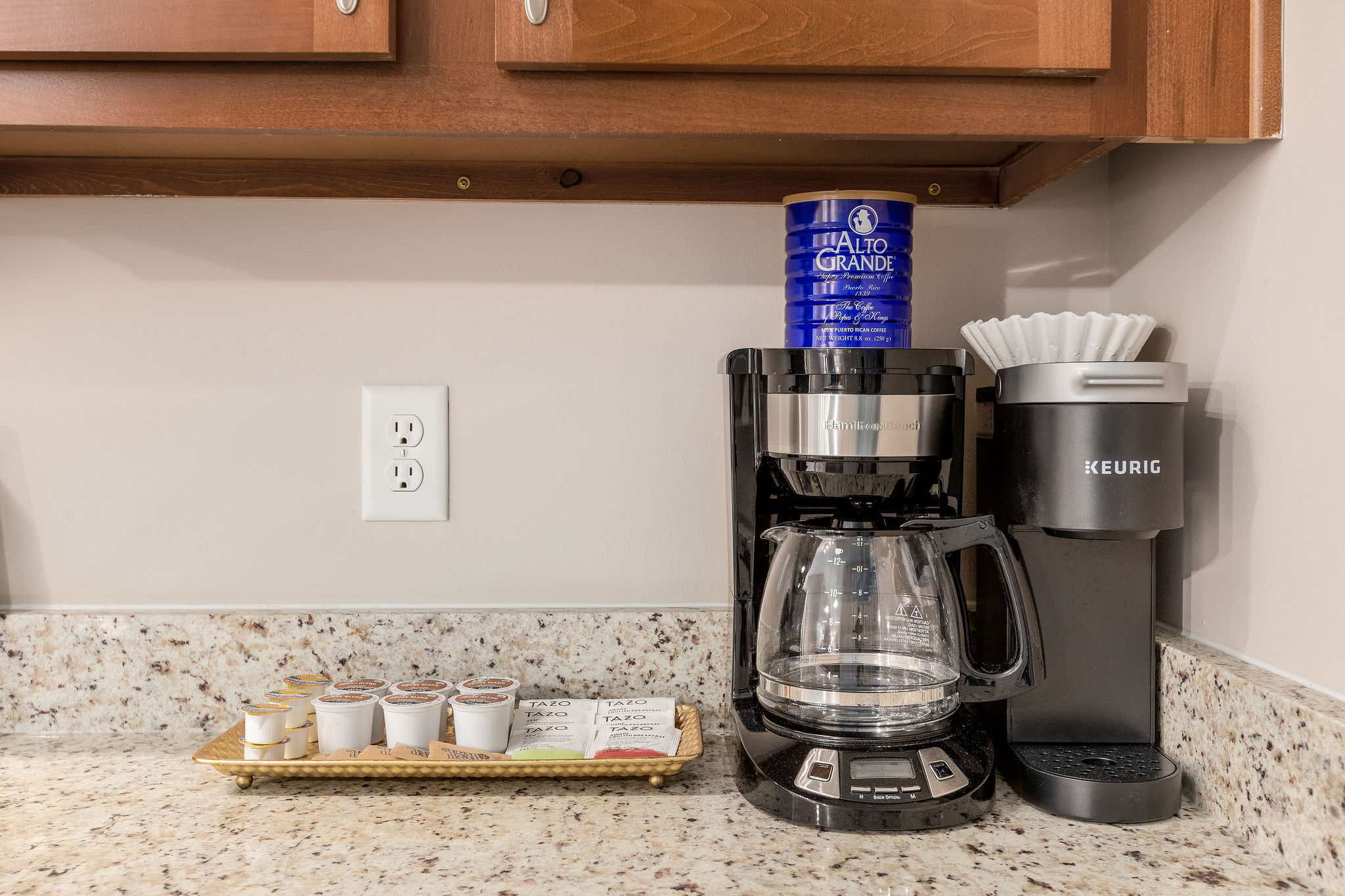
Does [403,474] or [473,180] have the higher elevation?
[473,180]

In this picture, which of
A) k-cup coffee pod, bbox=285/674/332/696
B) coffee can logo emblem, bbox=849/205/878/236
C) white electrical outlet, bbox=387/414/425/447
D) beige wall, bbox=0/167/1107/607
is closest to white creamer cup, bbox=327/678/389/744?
k-cup coffee pod, bbox=285/674/332/696

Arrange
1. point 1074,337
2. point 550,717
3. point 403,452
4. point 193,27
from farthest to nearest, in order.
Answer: point 403,452 < point 550,717 < point 1074,337 < point 193,27

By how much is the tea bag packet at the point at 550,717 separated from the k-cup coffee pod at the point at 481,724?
0.04 m

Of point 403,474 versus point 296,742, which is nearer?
point 296,742

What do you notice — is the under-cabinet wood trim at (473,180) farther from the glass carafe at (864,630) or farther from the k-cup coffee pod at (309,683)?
the k-cup coffee pod at (309,683)

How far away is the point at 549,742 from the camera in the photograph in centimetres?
83

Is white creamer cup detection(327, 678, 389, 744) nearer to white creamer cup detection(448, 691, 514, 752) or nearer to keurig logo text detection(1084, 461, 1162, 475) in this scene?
white creamer cup detection(448, 691, 514, 752)

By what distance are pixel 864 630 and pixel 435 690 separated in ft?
1.34

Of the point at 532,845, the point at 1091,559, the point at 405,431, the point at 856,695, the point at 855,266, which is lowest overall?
the point at 532,845

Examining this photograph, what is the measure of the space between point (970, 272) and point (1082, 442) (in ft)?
1.10

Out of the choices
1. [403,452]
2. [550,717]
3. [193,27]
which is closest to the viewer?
[193,27]

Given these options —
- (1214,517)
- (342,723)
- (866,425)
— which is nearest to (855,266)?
(866,425)

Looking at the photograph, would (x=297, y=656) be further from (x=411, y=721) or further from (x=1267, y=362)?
(x=1267, y=362)

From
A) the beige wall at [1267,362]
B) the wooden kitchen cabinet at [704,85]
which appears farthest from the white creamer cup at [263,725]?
the beige wall at [1267,362]
